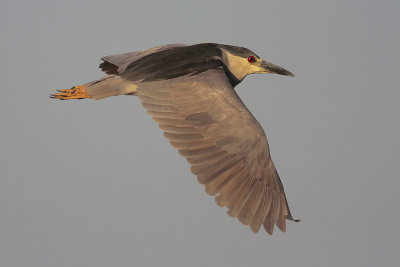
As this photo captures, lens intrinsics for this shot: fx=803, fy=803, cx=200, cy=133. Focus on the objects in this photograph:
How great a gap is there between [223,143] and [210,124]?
0.36 meters

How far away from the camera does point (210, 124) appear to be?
1132 centimetres

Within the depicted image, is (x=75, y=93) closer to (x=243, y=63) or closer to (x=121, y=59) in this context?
(x=121, y=59)

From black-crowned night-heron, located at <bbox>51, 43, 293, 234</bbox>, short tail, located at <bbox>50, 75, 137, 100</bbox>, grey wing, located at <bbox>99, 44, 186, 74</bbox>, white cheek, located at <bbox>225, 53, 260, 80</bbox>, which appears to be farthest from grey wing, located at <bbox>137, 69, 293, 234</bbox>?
white cheek, located at <bbox>225, 53, 260, 80</bbox>

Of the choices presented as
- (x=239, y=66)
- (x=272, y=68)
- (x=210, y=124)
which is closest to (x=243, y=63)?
(x=239, y=66)

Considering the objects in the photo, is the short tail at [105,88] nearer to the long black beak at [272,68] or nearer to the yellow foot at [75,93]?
the yellow foot at [75,93]

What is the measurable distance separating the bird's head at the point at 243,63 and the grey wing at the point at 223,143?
1.44 meters

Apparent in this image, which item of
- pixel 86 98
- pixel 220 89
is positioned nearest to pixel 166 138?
pixel 220 89

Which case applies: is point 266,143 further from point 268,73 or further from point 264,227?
point 268,73

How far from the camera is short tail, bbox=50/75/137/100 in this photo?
478 inches

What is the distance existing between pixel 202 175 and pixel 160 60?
229 centimetres

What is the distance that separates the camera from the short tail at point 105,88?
12141mm

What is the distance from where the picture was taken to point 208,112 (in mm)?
11422

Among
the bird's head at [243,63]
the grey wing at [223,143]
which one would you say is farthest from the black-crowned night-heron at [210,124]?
the bird's head at [243,63]

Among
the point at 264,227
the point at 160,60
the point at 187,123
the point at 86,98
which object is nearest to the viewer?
the point at 264,227
